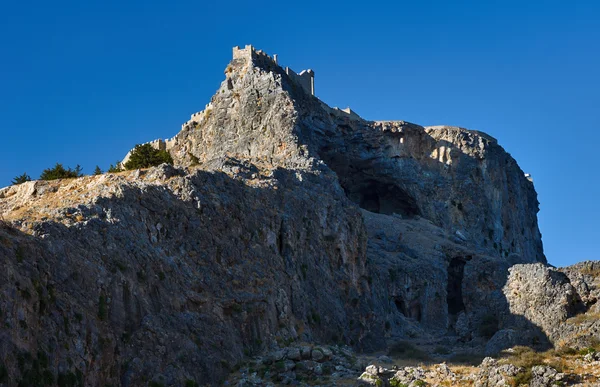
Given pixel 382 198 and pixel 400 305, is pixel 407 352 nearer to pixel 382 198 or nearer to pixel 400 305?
pixel 400 305

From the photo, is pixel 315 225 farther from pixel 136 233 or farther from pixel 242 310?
pixel 136 233

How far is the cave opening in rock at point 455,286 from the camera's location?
82625 millimetres

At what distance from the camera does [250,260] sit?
56062mm

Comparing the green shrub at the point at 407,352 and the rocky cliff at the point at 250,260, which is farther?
the green shrub at the point at 407,352

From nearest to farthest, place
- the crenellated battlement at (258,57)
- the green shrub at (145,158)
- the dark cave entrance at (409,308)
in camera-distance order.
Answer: the green shrub at (145,158)
the dark cave entrance at (409,308)
the crenellated battlement at (258,57)

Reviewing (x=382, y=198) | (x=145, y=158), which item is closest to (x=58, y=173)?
(x=145, y=158)

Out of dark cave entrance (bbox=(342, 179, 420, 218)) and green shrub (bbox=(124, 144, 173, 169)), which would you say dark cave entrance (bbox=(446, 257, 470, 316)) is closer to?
dark cave entrance (bbox=(342, 179, 420, 218))

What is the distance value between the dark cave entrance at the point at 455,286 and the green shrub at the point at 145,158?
90.5 ft

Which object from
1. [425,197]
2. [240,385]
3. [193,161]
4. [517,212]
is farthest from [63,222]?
[517,212]

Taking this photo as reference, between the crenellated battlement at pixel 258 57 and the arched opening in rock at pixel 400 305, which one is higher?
the crenellated battlement at pixel 258 57

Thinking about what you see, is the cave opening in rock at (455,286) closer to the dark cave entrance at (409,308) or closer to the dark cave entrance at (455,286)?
the dark cave entrance at (455,286)

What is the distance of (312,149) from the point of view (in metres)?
83.3

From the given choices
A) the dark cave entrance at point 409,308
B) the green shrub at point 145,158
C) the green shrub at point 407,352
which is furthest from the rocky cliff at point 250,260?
the green shrub at point 145,158

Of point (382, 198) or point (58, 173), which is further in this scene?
point (382, 198)
